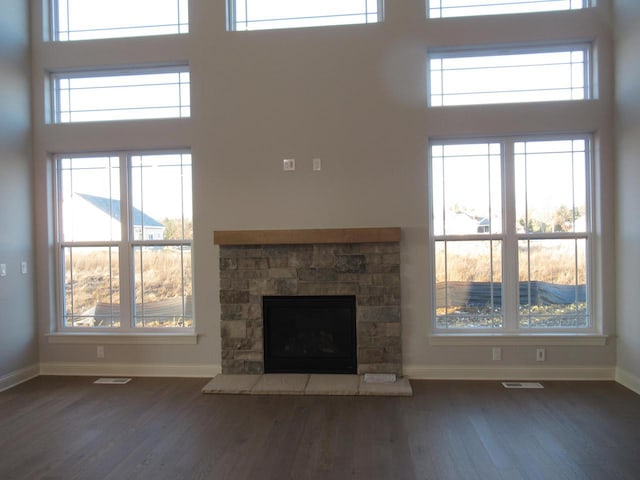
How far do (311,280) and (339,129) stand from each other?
151 cm

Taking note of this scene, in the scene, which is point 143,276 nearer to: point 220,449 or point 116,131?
point 116,131

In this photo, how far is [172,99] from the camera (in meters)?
4.12

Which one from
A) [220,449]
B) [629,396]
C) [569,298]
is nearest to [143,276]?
[220,449]

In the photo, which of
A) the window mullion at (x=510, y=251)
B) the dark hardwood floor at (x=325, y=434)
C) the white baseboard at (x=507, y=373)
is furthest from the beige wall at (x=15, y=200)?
the window mullion at (x=510, y=251)

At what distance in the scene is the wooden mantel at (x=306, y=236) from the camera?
3.72 metres

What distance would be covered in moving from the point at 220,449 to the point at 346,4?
13.5ft

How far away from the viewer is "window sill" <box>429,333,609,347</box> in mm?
3682

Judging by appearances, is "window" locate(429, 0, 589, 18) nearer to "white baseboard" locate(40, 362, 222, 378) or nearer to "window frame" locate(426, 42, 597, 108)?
"window frame" locate(426, 42, 597, 108)

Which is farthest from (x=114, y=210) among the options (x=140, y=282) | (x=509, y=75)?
(x=509, y=75)

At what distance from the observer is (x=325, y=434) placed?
2.72 metres

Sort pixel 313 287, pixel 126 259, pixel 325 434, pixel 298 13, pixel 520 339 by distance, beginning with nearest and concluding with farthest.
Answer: pixel 325 434 < pixel 520 339 < pixel 313 287 < pixel 298 13 < pixel 126 259

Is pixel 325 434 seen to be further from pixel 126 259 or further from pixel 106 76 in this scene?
pixel 106 76

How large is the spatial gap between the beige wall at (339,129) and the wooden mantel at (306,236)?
0.14 meters

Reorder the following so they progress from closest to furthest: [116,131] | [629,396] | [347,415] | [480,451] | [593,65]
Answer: [480,451] < [347,415] < [629,396] < [593,65] < [116,131]
